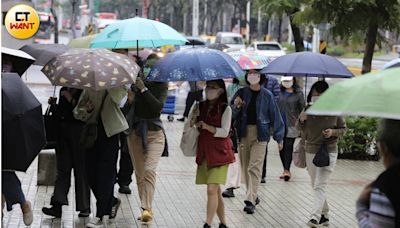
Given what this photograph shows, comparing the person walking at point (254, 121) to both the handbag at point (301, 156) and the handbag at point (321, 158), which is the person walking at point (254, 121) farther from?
the handbag at point (321, 158)

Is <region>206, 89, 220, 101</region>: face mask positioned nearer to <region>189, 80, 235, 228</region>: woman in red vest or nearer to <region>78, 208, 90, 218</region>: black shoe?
<region>189, 80, 235, 228</region>: woman in red vest

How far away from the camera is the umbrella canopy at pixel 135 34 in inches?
339

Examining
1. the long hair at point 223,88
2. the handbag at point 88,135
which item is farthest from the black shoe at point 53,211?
the long hair at point 223,88

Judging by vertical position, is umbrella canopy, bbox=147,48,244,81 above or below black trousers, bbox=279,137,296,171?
above

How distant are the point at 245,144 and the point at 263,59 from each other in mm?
1264

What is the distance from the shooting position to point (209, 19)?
83.9 metres

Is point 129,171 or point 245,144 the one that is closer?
point 245,144

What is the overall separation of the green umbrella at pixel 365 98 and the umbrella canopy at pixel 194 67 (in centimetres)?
377

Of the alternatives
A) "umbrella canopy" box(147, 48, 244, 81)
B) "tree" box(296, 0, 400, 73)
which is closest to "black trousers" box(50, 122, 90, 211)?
"umbrella canopy" box(147, 48, 244, 81)

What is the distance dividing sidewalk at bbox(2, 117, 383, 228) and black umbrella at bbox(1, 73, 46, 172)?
66.1 inches

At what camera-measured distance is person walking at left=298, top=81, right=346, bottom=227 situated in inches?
326

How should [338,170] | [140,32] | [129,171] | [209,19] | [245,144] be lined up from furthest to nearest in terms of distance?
[209,19] → [338,170] → [129,171] → [245,144] → [140,32]

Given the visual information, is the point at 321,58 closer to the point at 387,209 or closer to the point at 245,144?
the point at 245,144

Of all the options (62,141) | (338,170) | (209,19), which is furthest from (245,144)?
(209,19)
